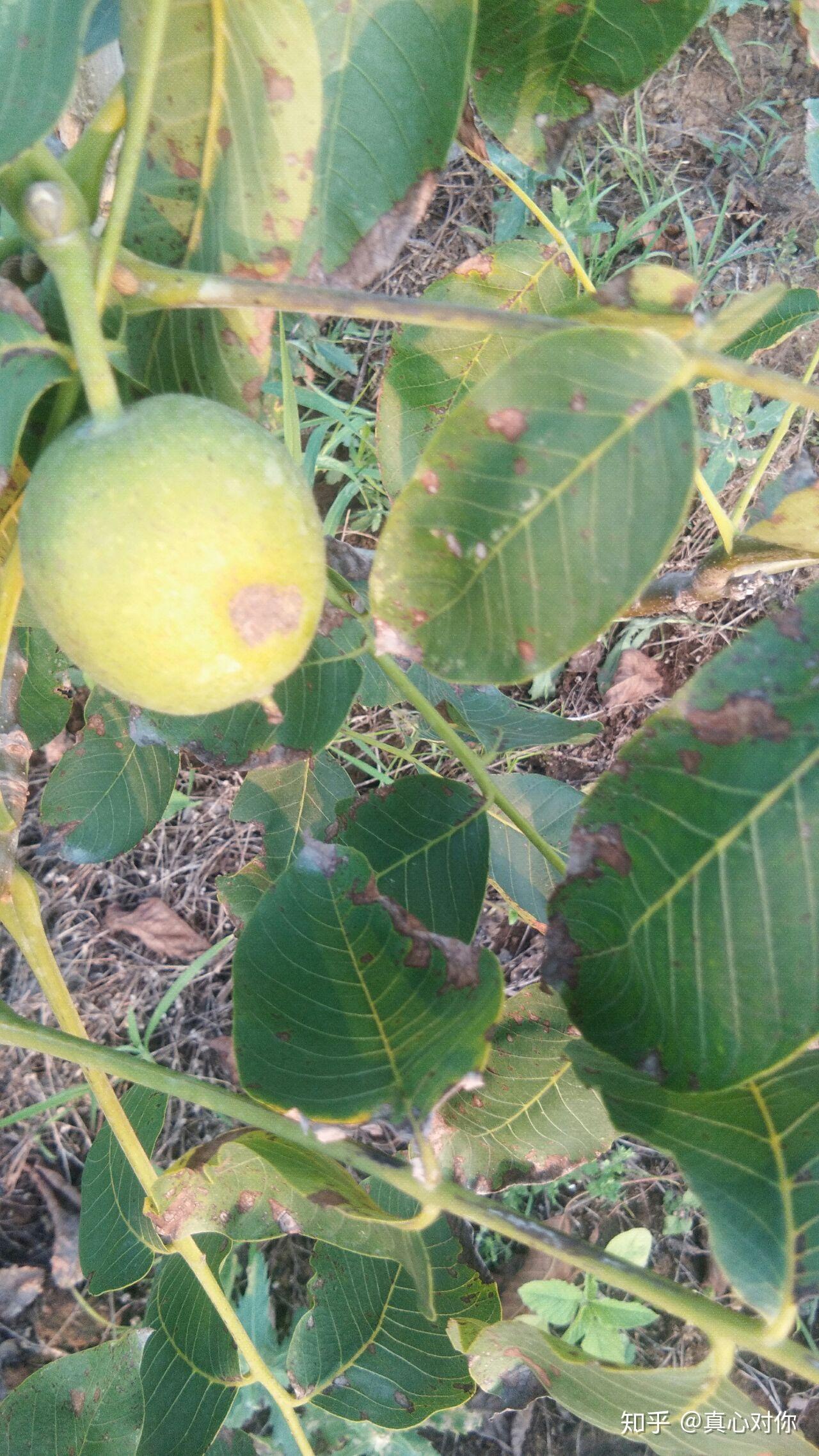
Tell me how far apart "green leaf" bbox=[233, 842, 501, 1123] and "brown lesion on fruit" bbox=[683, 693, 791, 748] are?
271 millimetres

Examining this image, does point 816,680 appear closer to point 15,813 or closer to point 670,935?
Answer: point 670,935

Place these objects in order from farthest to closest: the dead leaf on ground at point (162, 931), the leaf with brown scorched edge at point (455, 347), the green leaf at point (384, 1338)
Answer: the dead leaf on ground at point (162, 931)
the leaf with brown scorched edge at point (455, 347)
the green leaf at point (384, 1338)

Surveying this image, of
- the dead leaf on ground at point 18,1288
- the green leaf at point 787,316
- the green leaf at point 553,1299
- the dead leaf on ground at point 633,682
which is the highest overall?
the green leaf at point 787,316

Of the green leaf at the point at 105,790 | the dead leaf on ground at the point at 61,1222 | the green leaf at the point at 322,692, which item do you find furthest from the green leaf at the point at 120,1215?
the dead leaf on ground at the point at 61,1222

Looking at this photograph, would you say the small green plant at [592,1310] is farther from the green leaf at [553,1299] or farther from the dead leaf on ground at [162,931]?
the dead leaf on ground at [162,931]

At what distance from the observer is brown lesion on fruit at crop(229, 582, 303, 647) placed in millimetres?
719

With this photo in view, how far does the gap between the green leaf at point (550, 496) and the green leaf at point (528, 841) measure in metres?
0.72

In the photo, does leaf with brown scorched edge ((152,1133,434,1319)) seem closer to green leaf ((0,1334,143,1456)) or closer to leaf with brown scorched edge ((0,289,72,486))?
green leaf ((0,1334,143,1456))

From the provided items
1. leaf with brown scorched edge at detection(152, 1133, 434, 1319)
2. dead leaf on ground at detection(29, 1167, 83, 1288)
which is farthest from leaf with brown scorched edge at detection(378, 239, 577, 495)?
dead leaf on ground at detection(29, 1167, 83, 1288)

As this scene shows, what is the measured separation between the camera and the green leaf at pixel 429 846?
3.88ft

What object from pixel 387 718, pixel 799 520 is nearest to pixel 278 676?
pixel 799 520

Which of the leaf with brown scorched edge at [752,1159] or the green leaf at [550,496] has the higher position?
the green leaf at [550,496]

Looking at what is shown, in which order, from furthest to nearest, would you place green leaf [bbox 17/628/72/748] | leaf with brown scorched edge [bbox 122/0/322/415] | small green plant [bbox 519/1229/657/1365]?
1. small green plant [bbox 519/1229/657/1365]
2. green leaf [bbox 17/628/72/748]
3. leaf with brown scorched edge [bbox 122/0/322/415]

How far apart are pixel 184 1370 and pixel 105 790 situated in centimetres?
79
